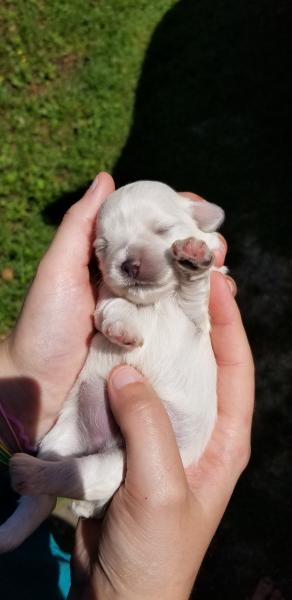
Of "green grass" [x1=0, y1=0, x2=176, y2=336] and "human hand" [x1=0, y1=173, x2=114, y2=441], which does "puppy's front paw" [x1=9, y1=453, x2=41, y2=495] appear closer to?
"human hand" [x1=0, y1=173, x2=114, y2=441]

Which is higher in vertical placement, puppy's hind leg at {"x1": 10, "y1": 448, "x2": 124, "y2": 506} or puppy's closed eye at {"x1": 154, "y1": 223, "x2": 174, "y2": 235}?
puppy's closed eye at {"x1": 154, "y1": 223, "x2": 174, "y2": 235}

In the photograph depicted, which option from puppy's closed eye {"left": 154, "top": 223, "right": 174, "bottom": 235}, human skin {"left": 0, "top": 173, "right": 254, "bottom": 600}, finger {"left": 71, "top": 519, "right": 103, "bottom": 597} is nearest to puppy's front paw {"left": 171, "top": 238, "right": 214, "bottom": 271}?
puppy's closed eye {"left": 154, "top": 223, "right": 174, "bottom": 235}

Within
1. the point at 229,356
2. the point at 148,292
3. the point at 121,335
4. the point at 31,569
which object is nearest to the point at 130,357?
the point at 121,335

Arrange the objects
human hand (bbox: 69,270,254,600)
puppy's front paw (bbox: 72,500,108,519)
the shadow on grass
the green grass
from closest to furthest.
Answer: human hand (bbox: 69,270,254,600), puppy's front paw (bbox: 72,500,108,519), the shadow on grass, the green grass

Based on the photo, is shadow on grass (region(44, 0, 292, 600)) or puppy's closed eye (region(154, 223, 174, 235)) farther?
shadow on grass (region(44, 0, 292, 600))

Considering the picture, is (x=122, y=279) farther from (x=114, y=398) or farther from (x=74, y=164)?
(x=74, y=164)

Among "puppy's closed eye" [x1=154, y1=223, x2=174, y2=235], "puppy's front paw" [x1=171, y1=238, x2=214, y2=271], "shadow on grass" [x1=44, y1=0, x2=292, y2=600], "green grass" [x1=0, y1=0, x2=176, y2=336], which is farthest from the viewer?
"green grass" [x1=0, y1=0, x2=176, y2=336]

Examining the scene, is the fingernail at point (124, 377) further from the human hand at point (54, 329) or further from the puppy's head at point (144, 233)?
the human hand at point (54, 329)

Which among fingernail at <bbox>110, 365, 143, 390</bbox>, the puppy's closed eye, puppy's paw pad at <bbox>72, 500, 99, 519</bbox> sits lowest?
puppy's paw pad at <bbox>72, 500, 99, 519</bbox>
